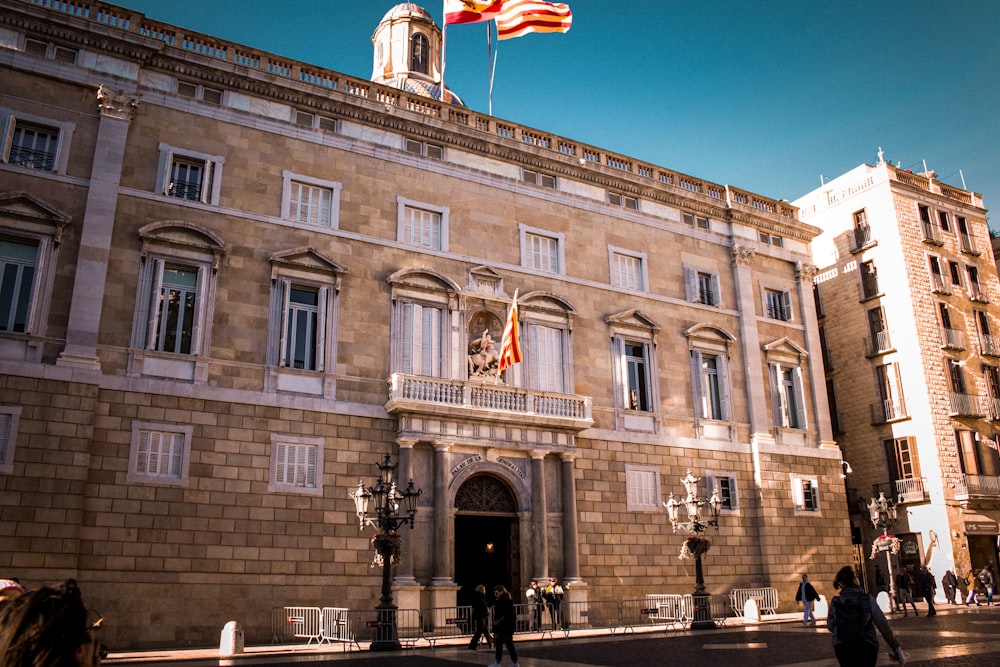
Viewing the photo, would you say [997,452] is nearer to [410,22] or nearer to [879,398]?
[879,398]

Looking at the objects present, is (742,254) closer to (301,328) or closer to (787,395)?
(787,395)

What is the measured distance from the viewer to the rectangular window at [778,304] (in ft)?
110

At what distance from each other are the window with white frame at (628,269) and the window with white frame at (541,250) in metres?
2.16

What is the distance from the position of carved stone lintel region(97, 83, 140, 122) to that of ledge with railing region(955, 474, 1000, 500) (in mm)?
34309

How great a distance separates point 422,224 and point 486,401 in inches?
241

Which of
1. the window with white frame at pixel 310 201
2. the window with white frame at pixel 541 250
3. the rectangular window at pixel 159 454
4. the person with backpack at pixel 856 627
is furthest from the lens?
the window with white frame at pixel 541 250

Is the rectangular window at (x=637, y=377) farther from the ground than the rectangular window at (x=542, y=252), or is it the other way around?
the rectangular window at (x=542, y=252)

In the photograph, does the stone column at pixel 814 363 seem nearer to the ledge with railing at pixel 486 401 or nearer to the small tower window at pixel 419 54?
the ledge with railing at pixel 486 401

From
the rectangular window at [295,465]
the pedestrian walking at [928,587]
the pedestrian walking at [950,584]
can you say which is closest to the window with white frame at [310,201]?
Answer: the rectangular window at [295,465]

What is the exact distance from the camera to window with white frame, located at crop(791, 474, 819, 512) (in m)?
30.7

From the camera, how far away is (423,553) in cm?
2288

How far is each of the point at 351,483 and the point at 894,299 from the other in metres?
27.4

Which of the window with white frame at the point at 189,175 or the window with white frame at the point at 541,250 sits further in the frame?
the window with white frame at the point at 541,250

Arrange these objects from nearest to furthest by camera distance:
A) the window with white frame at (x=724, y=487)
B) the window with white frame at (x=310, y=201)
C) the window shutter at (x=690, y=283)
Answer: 1. the window with white frame at (x=310, y=201)
2. the window with white frame at (x=724, y=487)
3. the window shutter at (x=690, y=283)
